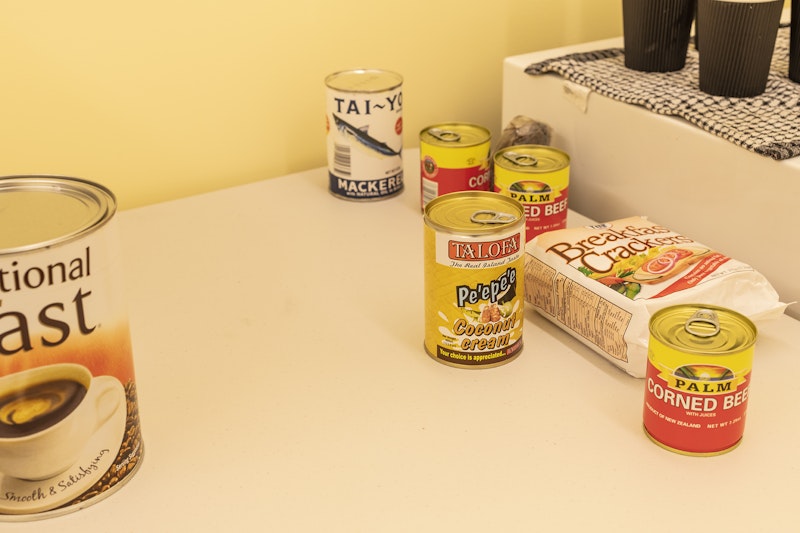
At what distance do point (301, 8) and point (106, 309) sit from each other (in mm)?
745

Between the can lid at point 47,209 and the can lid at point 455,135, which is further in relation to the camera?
the can lid at point 455,135

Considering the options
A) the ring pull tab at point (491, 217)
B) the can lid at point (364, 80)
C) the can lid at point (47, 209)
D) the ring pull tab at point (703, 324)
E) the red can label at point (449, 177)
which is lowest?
the red can label at point (449, 177)

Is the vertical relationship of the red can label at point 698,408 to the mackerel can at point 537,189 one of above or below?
below

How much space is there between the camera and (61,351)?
66 centimetres

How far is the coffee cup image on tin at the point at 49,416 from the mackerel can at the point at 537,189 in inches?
20.9

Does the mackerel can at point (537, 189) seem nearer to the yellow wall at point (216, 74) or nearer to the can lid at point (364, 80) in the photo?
the can lid at point (364, 80)

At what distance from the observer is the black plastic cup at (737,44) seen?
1.06 metres

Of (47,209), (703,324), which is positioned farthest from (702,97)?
(47,209)

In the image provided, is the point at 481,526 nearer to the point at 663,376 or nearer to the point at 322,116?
the point at 663,376

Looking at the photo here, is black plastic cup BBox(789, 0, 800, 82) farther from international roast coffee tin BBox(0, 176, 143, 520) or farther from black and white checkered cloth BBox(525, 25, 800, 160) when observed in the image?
international roast coffee tin BBox(0, 176, 143, 520)

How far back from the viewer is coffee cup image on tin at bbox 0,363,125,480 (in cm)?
66

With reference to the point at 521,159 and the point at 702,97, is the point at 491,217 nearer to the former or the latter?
the point at 521,159

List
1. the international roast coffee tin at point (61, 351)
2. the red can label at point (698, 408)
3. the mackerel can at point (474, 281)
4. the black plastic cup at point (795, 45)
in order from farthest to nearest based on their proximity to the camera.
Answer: the black plastic cup at point (795, 45) → the mackerel can at point (474, 281) → the red can label at point (698, 408) → the international roast coffee tin at point (61, 351)

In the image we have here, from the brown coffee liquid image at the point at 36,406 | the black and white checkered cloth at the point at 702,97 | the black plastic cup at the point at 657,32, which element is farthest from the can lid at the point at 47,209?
the black plastic cup at the point at 657,32
